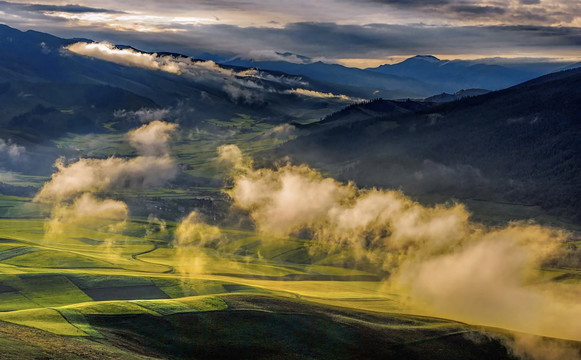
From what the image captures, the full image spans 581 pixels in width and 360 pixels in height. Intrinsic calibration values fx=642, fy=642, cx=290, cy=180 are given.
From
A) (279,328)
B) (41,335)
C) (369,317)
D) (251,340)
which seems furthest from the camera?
(369,317)

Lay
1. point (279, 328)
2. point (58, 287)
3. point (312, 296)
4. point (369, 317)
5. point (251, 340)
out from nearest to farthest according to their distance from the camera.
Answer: point (251, 340) → point (279, 328) → point (369, 317) → point (58, 287) → point (312, 296)

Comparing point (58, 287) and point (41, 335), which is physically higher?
point (41, 335)

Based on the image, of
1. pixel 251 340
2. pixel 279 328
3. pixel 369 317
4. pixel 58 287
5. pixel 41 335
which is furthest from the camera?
pixel 58 287

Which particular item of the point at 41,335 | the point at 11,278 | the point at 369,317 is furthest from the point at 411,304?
the point at 41,335

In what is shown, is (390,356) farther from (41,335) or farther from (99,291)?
(99,291)

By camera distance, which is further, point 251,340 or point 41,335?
point 251,340

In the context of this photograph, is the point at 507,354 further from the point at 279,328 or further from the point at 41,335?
the point at 41,335

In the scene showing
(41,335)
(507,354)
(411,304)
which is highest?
(41,335)

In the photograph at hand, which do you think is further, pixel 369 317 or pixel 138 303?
pixel 369 317

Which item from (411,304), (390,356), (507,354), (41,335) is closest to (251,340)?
(390,356)
